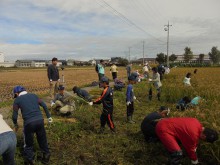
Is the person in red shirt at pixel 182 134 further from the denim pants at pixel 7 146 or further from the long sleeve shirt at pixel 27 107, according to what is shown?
the denim pants at pixel 7 146

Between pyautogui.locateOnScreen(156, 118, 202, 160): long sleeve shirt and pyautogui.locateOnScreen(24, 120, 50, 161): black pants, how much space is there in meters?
2.34

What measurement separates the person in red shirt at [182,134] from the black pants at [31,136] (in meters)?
2.34

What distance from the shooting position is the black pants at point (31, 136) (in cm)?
532

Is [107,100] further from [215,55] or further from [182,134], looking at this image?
[215,55]

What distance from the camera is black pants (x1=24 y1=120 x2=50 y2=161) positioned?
5320 mm

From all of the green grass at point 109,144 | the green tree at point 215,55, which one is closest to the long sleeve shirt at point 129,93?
the green grass at point 109,144

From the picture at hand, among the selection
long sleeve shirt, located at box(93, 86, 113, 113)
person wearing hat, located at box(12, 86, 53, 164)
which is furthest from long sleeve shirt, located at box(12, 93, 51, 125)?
long sleeve shirt, located at box(93, 86, 113, 113)

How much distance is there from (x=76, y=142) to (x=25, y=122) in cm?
202

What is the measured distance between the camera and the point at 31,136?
5.44 m

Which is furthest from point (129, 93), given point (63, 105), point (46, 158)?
point (46, 158)

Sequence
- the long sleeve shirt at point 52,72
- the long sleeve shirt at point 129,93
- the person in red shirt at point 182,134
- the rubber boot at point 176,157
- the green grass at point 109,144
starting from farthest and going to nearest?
the long sleeve shirt at point 52,72 → the long sleeve shirt at point 129,93 → the green grass at point 109,144 → the rubber boot at point 176,157 → the person in red shirt at point 182,134

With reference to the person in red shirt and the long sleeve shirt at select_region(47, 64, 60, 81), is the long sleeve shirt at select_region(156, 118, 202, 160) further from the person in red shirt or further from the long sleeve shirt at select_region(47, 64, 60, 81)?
the long sleeve shirt at select_region(47, 64, 60, 81)

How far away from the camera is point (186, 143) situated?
4.72 metres

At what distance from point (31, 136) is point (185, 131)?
2954mm
